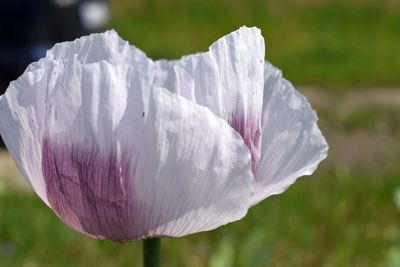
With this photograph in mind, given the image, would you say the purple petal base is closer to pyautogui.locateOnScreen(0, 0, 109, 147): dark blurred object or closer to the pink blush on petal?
the pink blush on petal

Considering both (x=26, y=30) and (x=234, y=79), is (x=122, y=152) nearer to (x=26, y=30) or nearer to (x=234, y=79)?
(x=234, y=79)

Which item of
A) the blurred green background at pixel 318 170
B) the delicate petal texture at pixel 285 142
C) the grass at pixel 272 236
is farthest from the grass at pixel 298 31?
the delicate petal texture at pixel 285 142

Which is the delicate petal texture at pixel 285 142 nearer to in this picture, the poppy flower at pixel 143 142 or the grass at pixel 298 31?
the poppy flower at pixel 143 142

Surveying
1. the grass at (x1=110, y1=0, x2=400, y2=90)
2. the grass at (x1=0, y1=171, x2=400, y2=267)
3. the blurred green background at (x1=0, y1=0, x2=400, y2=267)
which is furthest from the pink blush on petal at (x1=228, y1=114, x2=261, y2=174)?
the grass at (x1=110, y1=0, x2=400, y2=90)

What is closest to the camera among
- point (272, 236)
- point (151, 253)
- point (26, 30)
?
point (151, 253)

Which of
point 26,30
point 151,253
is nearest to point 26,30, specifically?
point 26,30
